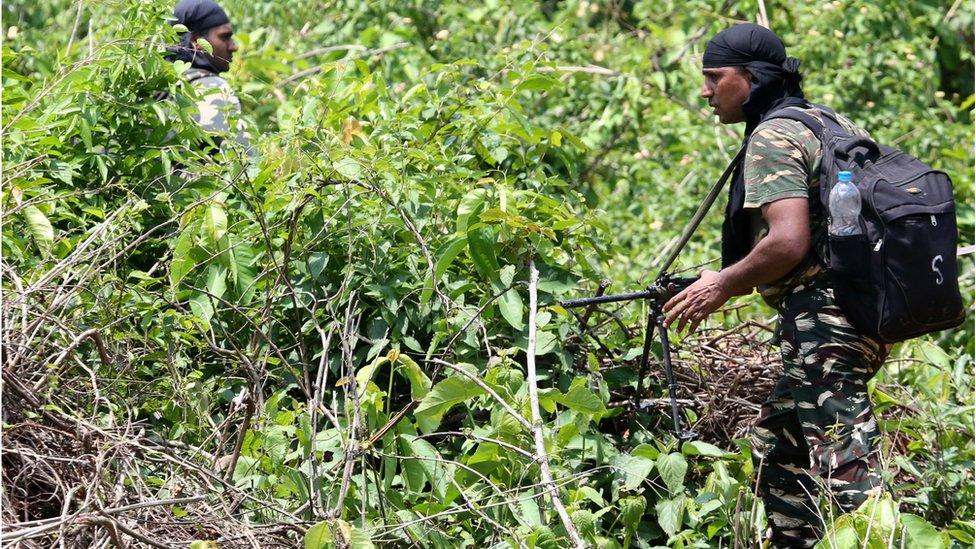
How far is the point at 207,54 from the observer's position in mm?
4781

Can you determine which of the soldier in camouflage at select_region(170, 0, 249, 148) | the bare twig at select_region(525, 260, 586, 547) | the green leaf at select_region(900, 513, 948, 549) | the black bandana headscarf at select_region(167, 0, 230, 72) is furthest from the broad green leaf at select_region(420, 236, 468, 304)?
the black bandana headscarf at select_region(167, 0, 230, 72)

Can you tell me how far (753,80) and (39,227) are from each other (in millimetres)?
2054

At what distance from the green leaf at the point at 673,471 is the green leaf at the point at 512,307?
55cm

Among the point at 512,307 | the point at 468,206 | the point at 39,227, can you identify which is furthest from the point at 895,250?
the point at 39,227

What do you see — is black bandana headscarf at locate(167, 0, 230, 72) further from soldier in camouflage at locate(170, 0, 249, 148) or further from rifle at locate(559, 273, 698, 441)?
rifle at locate(559, 273, 698, 441)

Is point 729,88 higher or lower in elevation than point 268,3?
higher

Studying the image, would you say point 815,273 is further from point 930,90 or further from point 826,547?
point 930,90

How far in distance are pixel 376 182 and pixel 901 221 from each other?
4.73 feet

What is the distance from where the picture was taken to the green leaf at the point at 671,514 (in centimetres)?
339

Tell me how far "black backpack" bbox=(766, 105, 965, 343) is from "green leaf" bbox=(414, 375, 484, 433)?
1018 mm

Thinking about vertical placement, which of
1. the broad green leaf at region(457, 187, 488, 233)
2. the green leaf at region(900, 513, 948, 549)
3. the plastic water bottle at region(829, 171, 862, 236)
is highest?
the plastic water bottle at region(829, 171, 862, 236)

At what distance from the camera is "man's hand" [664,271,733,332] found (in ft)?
11.2

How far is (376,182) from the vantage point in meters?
3.58

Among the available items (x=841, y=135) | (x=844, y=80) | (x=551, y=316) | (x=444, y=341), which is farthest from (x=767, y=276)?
(x=844, y=80)
